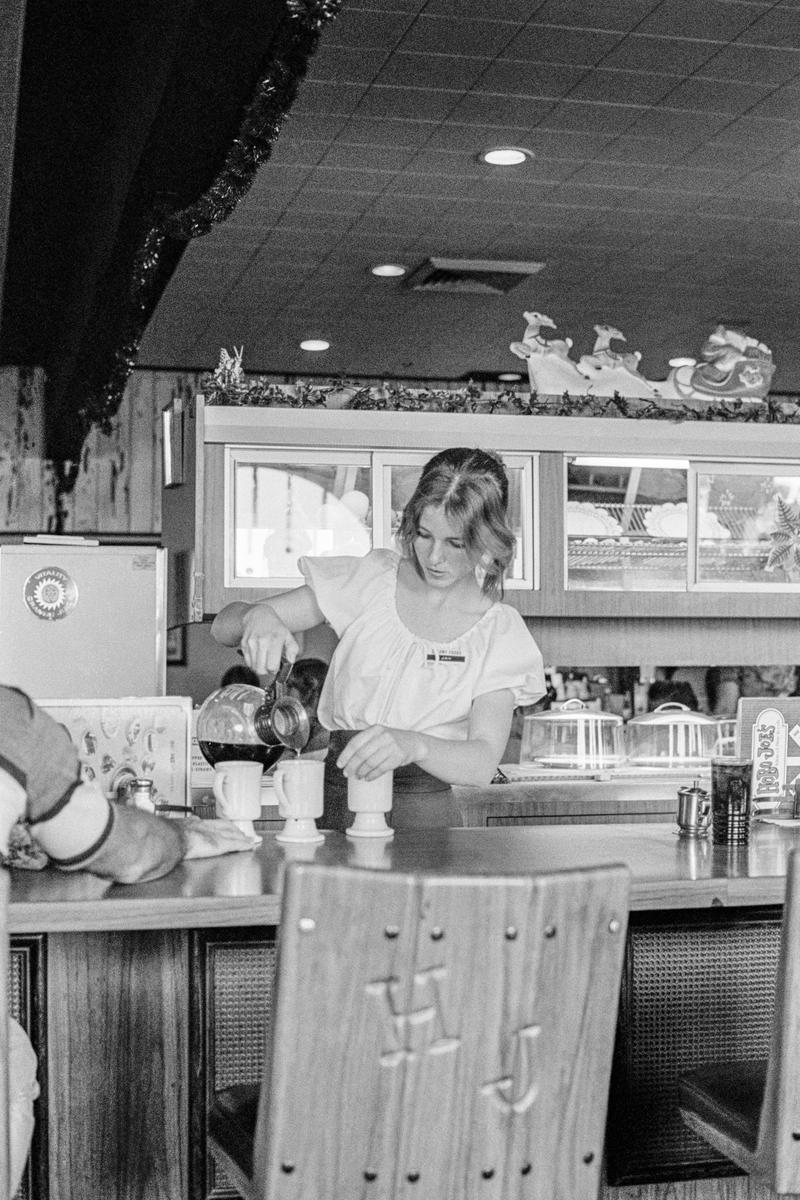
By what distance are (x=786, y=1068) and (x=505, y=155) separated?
158 inches

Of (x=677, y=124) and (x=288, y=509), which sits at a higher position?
(x=677, y=124)

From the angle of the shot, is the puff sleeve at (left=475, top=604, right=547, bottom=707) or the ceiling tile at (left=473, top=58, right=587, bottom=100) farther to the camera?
the ceiling tile at (left=473, top=58, right=587, bottom=100)

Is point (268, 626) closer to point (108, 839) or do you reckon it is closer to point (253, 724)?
point (253, 724)

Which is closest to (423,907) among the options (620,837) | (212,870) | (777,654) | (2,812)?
(2,812)

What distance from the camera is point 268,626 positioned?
2.64 meters

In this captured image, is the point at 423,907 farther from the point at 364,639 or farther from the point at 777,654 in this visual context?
the point at 777,654

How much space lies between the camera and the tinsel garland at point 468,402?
428cm

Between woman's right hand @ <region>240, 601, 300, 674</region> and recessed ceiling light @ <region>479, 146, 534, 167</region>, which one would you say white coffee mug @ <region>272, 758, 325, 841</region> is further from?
recessed ceiling light @ <region>479, 146, 534, 167</region>

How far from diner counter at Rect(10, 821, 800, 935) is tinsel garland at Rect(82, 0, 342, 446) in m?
1.46

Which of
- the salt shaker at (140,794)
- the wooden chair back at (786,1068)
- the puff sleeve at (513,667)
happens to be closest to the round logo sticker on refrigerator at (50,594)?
the puff sleeve at (513,667)

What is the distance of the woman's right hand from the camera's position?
2.58m

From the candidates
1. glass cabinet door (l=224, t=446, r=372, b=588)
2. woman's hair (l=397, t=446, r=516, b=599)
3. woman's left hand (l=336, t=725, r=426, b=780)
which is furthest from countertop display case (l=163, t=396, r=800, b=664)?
woman's left hand (l=336, t=725, r=426, b=780)

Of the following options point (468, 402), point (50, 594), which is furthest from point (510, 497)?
point (50, 594)

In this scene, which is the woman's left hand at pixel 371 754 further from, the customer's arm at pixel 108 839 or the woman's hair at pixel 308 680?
the woman's hair at pixel 308 680
